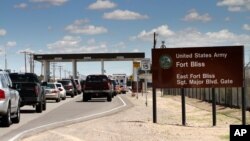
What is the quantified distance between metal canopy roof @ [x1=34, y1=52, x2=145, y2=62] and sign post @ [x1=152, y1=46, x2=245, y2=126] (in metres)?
83.4

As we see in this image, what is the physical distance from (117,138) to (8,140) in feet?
9.17

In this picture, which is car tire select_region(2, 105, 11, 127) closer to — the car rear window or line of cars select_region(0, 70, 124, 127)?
line of cars select_region(0, 70, 124, 127)

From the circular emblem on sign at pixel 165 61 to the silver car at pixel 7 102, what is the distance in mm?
5287

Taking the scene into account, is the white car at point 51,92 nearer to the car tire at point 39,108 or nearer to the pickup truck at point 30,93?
the car tire at point 39,108

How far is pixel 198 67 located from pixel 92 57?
86.5m

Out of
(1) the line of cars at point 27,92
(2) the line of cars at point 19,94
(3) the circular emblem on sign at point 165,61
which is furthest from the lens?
(3) the circular emblem on sign at point 165,61

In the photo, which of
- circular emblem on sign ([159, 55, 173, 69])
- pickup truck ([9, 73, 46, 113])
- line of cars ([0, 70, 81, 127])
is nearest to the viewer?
line of cars ([0, 70, 81, 127])

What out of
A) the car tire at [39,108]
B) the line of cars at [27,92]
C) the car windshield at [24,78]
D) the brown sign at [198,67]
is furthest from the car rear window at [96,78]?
the brown sign at [198,67]

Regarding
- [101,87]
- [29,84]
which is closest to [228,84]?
[29,84]

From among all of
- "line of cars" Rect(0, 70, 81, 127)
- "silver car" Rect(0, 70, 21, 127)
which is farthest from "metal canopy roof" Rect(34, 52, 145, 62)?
"silver car" Rect(0, 70, 21, 127)

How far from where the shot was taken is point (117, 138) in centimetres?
1638

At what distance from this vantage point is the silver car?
66.8 ft

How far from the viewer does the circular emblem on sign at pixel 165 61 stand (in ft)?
71.1

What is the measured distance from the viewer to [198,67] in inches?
851
